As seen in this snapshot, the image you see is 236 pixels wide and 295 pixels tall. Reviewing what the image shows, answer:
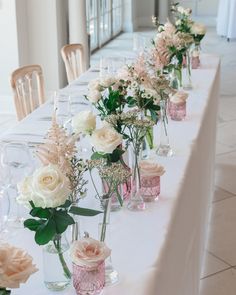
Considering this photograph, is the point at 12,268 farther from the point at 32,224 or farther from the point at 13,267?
the point at 32,224

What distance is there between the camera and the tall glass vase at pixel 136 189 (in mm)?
1719

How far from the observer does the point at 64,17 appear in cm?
580

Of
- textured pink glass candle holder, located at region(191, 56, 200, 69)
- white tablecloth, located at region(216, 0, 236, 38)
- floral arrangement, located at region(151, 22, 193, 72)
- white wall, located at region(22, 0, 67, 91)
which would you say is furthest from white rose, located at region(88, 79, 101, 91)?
white tablecloth, located at region(216, 0, 236, 38)

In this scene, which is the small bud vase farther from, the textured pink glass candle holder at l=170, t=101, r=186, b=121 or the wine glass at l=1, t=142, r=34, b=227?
the wine glass at l=1, t=142, r=34, b=227

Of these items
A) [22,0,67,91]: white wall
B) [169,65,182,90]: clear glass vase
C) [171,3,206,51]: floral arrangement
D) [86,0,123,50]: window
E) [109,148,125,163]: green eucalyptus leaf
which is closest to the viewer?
[109,148,125,163]: green eucalyptus leaf

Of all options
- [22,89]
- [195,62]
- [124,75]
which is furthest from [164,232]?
[195,62]

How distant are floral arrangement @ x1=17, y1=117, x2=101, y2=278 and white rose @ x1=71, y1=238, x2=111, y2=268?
5 cm

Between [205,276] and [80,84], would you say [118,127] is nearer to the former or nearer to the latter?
[205,276]

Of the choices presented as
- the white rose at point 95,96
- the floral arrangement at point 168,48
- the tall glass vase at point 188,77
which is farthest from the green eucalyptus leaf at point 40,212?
the tall glass vase at point 188,77

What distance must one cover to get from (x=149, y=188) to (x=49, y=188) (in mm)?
667

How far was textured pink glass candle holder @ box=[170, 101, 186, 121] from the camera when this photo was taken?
2.61 metres

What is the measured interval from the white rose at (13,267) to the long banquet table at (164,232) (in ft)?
0.88

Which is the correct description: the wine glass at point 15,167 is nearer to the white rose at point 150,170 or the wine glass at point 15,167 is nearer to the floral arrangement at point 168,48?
the white rose at point 150,170

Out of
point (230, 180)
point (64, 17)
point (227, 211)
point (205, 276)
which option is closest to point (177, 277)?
point (205, 276)
